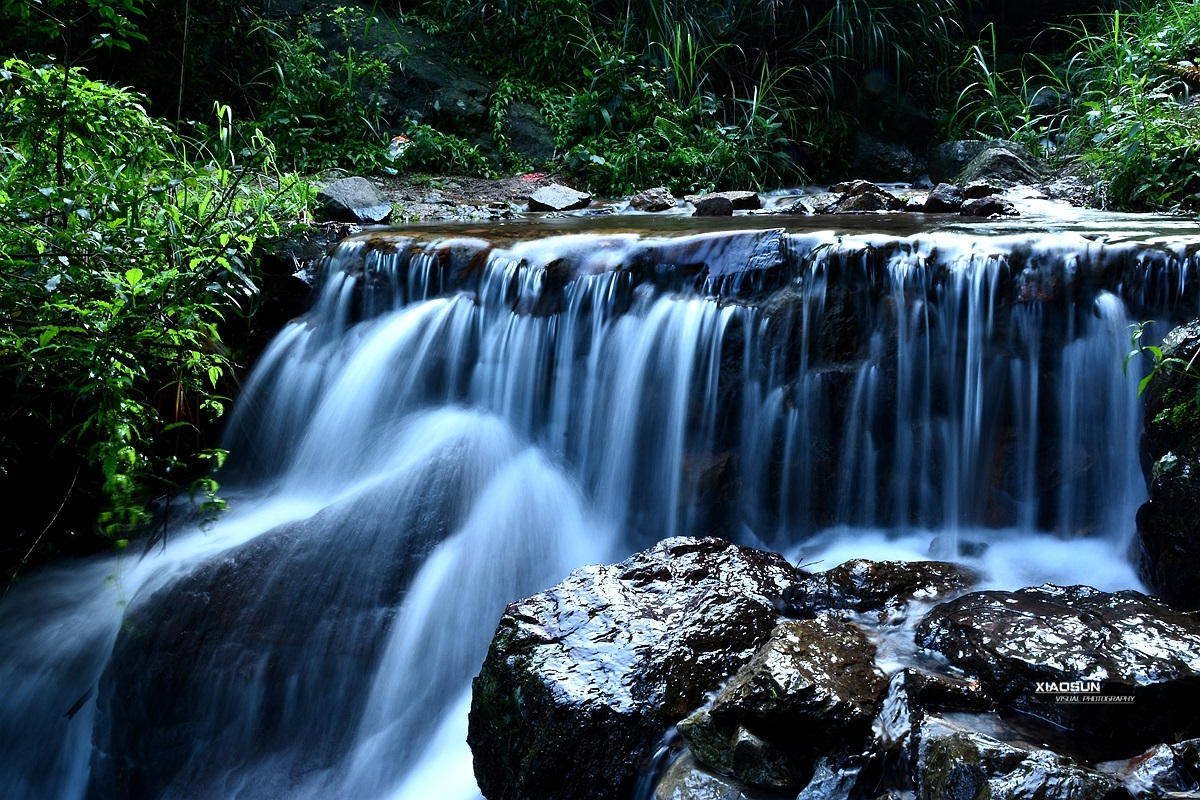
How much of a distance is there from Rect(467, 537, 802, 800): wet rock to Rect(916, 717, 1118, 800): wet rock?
641 millimetres

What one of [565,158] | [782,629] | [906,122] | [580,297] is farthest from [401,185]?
[782,629]

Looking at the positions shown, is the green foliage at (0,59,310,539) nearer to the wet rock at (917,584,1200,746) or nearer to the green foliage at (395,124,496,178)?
the wet rock at (917,584,1200,746)

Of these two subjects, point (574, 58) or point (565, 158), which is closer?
point (565, 158)

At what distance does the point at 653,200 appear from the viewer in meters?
7.44

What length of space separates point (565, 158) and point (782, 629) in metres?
7.21

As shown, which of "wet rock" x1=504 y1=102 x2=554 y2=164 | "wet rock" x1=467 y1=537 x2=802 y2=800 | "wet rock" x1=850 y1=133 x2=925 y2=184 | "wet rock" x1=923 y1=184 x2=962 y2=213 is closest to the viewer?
"wet rock" x1=467 y1=537 x2=802 y2=800

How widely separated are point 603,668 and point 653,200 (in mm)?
5639

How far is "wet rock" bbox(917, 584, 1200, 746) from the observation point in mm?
2109

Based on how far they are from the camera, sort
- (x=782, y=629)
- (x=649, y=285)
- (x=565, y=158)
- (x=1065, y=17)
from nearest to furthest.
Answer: (x=782, y=629)
(x=649, y=285)
(x=565, y=158)
(x=1065, y=17)

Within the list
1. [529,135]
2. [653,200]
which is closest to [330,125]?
[529,135]

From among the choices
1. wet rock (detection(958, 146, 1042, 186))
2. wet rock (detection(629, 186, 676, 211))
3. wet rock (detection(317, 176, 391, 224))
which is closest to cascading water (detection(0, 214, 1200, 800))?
wet rock (detection(317, 176, 391, 224))

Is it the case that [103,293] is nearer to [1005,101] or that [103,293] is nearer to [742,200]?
[742,200]

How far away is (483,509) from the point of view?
377cm

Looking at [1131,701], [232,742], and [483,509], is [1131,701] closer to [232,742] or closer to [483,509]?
[483,509]
